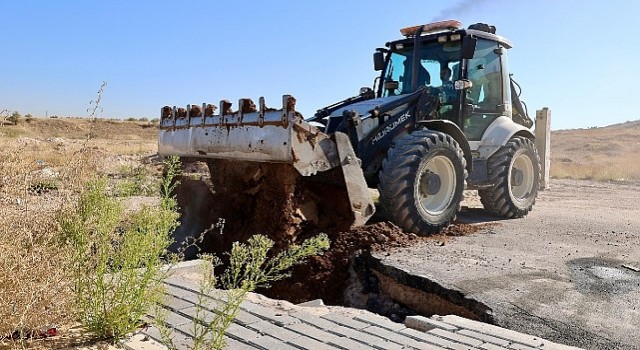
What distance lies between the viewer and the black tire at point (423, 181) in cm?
681

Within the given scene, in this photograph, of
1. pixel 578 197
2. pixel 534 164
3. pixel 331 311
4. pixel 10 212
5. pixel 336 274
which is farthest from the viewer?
pixel 578 197

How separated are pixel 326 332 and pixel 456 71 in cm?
576

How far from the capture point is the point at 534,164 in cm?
972

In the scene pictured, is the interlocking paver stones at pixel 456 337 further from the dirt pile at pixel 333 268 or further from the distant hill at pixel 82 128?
the distant hill at pixel 82 128

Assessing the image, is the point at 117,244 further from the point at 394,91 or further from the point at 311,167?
the point at 394,91

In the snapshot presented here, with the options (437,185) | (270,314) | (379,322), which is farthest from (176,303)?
(437,185)

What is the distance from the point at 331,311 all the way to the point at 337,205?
2.55 meters

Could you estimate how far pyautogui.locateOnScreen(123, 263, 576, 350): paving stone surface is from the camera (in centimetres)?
348

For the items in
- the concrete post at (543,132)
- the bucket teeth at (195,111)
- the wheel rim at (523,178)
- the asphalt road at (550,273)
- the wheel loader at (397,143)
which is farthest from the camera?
the concrete post at (543,132)

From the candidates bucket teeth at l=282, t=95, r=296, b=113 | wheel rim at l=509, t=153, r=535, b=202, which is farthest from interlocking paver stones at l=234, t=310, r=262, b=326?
wheel rim at l=509, t=153, r=535, b=202

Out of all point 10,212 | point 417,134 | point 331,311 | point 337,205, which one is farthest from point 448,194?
point 10,212

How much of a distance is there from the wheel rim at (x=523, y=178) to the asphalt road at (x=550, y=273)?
631 millimetres

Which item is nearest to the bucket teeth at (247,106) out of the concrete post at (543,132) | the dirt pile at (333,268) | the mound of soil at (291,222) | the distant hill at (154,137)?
the mound of soil at (291,222)

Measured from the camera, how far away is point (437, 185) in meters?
7.47
